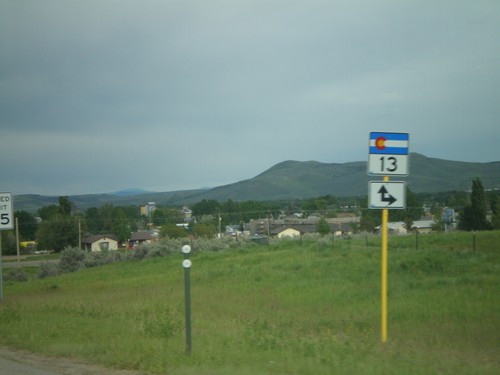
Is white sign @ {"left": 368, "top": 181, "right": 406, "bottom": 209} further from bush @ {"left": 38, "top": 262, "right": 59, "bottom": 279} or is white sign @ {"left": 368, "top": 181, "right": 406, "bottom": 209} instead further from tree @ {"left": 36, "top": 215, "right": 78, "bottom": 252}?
tree @ {"left": 36, "top": 215, "right": 78, "bottom": 252}

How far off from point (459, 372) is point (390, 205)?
337 centimetres

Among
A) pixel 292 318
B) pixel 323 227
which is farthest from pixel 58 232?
pixel 292 318

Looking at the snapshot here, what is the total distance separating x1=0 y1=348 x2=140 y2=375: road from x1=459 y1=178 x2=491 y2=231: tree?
46.6 m

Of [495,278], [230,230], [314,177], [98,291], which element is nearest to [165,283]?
→ [98,291]

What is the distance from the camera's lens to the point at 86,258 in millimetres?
47625

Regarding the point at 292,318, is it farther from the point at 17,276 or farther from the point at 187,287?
the point at 17,276

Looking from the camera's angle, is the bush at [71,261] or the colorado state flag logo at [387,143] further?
the bush at [71,261]

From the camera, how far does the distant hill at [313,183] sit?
248ft

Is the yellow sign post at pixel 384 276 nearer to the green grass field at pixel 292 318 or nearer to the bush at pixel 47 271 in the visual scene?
the green grass field at pixel 292 318

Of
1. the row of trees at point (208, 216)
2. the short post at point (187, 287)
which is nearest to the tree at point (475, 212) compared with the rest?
the row of trees at point (208, 216)

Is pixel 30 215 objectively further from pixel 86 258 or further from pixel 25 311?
pixel 25 311

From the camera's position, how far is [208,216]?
243ft

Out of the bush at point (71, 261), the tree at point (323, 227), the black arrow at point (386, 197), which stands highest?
the black arrow at point (386, 197)

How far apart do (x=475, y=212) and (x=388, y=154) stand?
4554 cm
